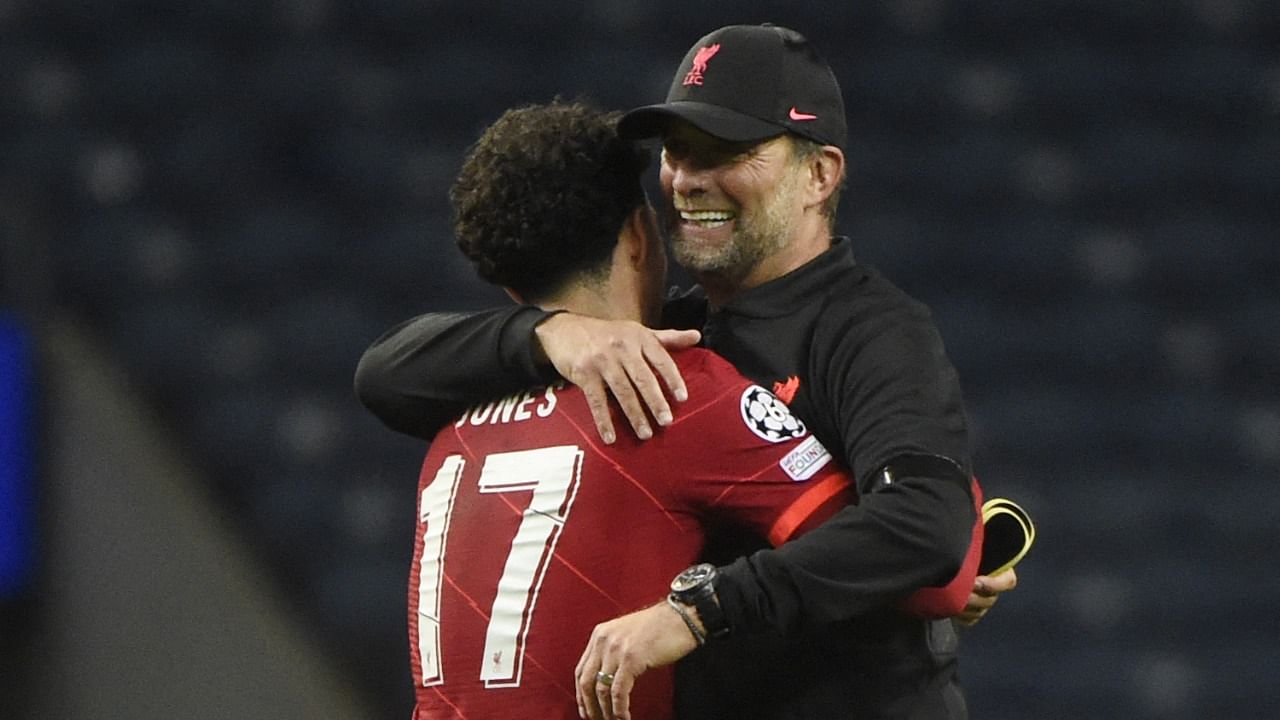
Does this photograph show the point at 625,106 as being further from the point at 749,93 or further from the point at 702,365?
the point at 702,365

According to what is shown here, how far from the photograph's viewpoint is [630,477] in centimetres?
166

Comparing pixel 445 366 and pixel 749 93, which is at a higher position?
pixel 749 93

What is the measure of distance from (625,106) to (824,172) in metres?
2.54

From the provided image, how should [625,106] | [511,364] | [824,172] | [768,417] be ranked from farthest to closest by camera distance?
[625,106] < [824,172] < [511,364] < [768,417]

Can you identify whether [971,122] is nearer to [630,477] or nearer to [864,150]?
[864,150]

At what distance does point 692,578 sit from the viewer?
5.16ft

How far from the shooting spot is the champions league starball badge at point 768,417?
1644 mm

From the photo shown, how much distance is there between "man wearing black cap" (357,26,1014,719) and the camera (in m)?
1.56

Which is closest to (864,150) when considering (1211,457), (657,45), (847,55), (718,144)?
(847,55)

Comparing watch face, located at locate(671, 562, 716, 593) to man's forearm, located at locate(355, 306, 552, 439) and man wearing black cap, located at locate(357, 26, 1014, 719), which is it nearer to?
man wearing black cap, located at locate(357, 26, 1014, 719)

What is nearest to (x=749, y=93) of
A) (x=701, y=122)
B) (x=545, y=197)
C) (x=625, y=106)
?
(x=701, y=122)

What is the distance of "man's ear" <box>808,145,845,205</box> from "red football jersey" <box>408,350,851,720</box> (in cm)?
25

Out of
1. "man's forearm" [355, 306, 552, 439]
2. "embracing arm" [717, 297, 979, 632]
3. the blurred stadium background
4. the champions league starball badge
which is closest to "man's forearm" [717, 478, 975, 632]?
"embracing arm" [717, 297, 979, 632]

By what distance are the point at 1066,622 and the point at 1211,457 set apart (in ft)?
1.71
